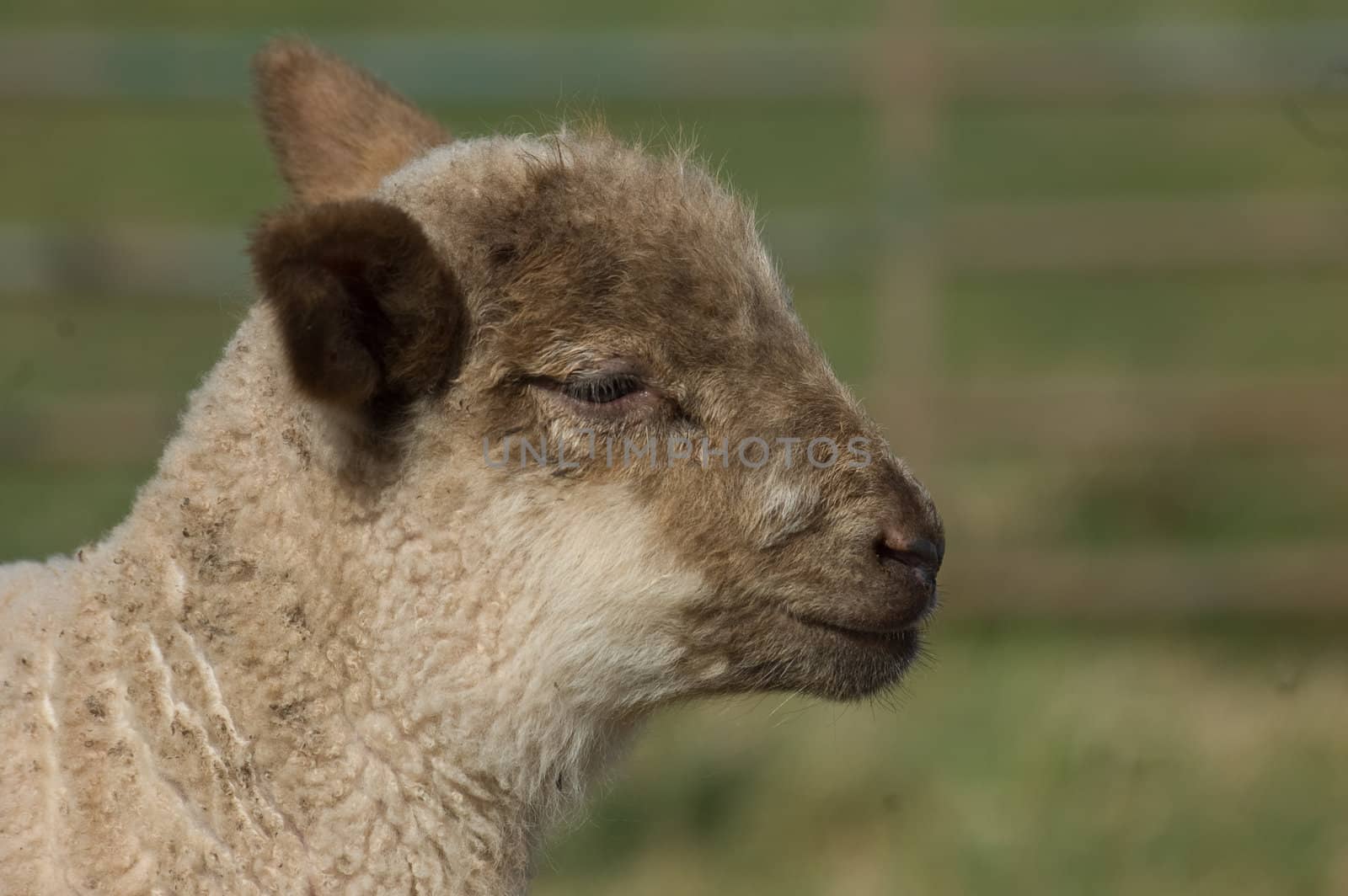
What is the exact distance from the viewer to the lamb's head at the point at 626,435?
3031 mm

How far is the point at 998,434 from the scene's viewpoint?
31.0 ft

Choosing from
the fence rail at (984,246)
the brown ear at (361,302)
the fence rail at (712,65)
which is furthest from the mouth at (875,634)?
the fence rail at (712,65)

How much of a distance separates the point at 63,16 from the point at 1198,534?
15079mm

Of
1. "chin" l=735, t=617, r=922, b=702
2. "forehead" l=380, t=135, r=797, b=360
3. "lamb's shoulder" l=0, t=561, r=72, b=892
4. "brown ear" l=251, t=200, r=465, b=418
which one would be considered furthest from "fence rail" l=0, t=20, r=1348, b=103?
"lamb's shoulder" l=0, t=561, r=72, b=892

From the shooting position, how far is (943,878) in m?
5.71

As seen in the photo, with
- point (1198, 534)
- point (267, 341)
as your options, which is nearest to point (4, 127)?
point (1198, 534)

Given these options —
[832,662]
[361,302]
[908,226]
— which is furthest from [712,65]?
[361,302]

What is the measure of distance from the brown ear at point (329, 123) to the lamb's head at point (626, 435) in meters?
0.49

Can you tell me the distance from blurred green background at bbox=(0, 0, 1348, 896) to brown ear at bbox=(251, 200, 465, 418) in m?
0.78

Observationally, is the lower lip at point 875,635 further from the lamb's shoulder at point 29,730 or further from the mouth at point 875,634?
the lamb's shoulder at point 29,730

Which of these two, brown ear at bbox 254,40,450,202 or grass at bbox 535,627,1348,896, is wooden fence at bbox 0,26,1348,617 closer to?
grass at bbox 535,627,1348,896

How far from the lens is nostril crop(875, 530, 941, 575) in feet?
10.7

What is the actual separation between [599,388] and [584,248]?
0.26 m

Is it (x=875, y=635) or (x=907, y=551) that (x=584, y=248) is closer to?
(x=907, y=551)
